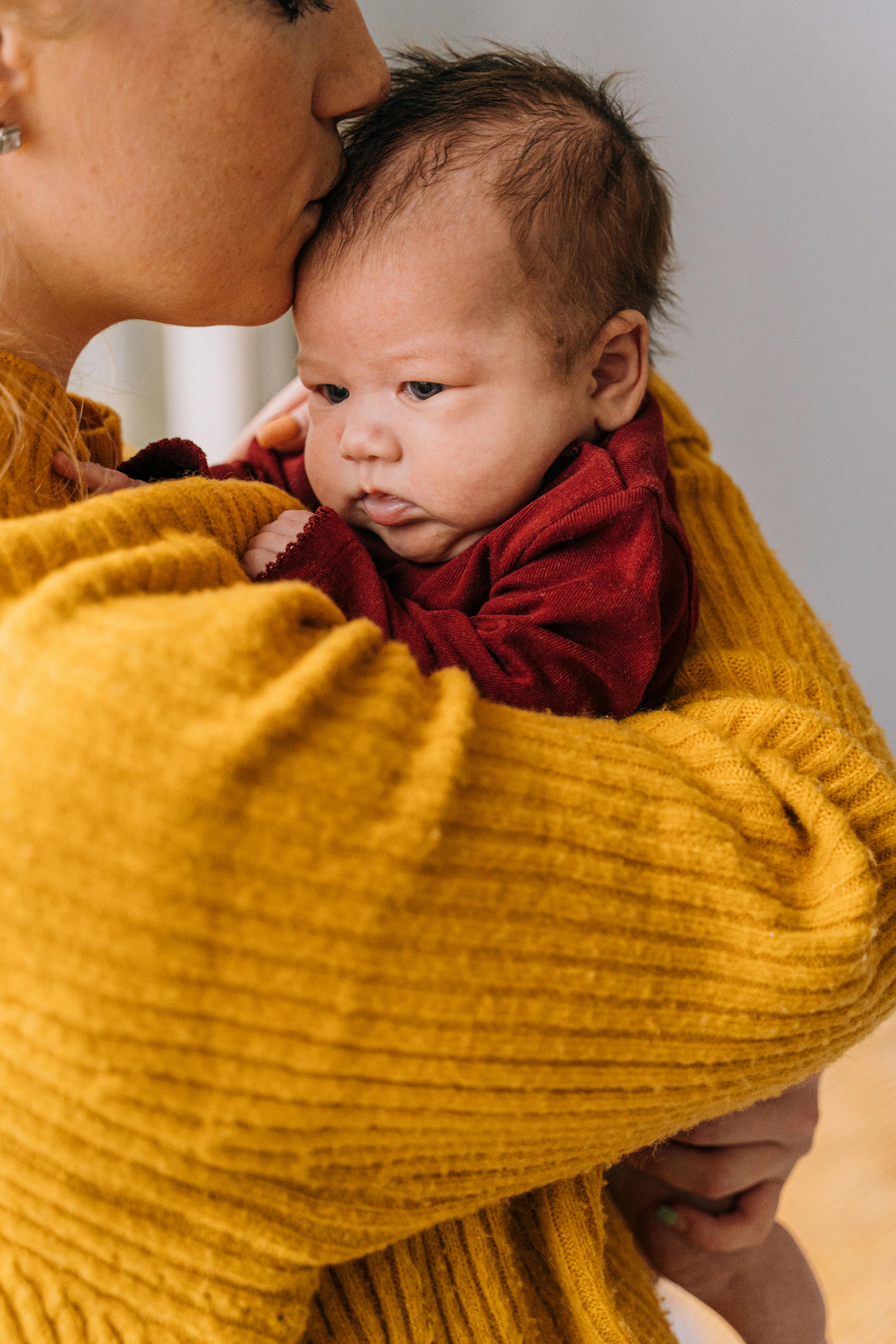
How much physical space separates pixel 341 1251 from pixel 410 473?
1.97 ft

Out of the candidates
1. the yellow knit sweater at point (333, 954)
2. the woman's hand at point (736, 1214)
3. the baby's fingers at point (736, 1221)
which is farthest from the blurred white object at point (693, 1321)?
the yellow knit sweater at point (333, 954)

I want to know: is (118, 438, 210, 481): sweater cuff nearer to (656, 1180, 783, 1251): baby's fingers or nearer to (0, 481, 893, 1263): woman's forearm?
(0, 481, 893, 1263): woman's forearm

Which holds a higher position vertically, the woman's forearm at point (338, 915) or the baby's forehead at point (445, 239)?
the baby's forehead at point (445, 239)

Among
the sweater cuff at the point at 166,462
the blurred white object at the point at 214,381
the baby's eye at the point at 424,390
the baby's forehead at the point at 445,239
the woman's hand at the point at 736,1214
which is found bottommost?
the woman's hand at the point at 736,1214

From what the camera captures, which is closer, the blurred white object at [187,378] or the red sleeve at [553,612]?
the red sleeve at [553,612]

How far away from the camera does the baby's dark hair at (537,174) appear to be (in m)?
0.91

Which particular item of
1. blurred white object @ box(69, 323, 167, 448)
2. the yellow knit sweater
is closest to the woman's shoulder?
the yellow knit sweater

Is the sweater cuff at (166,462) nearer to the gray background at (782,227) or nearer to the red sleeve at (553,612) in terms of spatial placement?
the red sleeve at (553,612)

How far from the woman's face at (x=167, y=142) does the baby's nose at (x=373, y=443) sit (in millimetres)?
151

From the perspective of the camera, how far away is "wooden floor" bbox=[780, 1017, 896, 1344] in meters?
1.47

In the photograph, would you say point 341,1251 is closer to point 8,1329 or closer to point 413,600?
A: point 8,1329

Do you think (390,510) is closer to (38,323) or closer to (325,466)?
(325,466)

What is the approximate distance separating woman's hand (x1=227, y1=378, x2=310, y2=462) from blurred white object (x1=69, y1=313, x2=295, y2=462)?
41 centimetres

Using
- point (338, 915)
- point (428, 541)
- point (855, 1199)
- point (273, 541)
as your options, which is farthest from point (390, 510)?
point (855, 1199)
